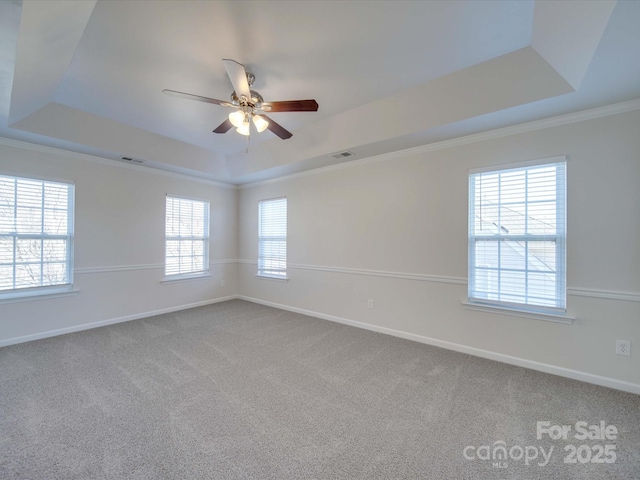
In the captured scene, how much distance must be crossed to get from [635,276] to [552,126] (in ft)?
5.18

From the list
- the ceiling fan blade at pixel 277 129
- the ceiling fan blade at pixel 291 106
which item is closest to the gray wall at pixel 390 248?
the ceiling fan blade at pixel 277 129

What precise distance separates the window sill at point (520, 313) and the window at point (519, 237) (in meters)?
0.05

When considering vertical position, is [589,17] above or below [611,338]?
above

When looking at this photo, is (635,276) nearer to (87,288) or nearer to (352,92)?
(352,92)

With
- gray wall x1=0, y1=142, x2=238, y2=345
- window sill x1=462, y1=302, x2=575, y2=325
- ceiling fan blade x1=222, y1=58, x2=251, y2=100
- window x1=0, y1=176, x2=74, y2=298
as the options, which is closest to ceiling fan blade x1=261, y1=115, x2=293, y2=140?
ceiling fan blade x1=222, y1=58, x2=251, y2=100

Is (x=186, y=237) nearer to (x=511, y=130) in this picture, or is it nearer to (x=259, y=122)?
(x=259, y=122)

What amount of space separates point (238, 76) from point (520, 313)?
3.58m

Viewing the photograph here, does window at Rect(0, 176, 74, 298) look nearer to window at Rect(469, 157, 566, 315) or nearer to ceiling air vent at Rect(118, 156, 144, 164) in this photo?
ceiling air vent at Rect(118, 156, 144, 164)

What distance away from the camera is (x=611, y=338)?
2.48 m

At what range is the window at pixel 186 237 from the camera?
494 cm

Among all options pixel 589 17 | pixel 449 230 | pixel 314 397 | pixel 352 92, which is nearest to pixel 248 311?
pixel 314 397

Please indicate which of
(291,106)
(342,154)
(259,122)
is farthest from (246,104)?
(342,154)

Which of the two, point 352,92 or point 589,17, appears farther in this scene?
point 352,92

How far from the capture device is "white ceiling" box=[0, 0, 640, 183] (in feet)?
5.93
